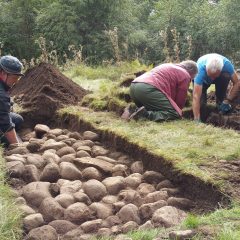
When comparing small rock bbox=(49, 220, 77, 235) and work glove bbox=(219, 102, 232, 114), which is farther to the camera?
work glove bbox=(219, 102, 232, 114)

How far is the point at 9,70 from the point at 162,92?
6.96ft

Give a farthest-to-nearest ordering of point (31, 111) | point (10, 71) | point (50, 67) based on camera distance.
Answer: point (50, 67) → point (31, 111) → point (10, 71)

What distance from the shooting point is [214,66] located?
694 centimetres

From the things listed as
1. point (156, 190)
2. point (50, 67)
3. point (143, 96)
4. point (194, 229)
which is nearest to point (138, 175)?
point (156, 190)

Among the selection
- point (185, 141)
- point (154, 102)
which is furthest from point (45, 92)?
point (185, 141)

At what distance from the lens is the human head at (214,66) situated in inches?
273

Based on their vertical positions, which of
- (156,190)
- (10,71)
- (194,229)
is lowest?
(156,190)

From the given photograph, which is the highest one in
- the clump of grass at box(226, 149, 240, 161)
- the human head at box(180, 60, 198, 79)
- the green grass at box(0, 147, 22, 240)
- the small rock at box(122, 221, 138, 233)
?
the human head at box(180, 60, 198, 79)

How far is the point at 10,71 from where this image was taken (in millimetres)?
5809

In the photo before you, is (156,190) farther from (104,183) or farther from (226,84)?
(226,84)

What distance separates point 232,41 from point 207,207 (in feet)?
57.7

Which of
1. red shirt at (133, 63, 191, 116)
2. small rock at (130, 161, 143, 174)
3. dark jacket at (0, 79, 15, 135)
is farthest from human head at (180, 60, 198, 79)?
dark jacket at (0, 79, 15, 135)

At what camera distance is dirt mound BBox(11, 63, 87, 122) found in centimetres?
742

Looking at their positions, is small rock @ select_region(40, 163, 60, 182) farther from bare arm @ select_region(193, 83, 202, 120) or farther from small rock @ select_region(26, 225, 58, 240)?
bare arm @ select_region(193, 83, 202, 120)
